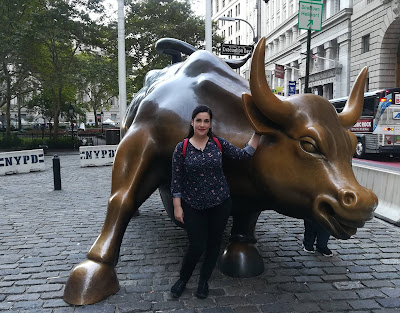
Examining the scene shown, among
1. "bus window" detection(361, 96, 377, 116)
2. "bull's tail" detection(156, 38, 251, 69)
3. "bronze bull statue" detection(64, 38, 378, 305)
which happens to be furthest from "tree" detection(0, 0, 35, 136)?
"bronze bull statue" detection(64, 38, 378, 305)

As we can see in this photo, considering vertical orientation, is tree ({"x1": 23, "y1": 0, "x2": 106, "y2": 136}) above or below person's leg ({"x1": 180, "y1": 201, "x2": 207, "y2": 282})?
above

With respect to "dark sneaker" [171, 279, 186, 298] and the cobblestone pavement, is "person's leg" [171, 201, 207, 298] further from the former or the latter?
the cobblestone pavement

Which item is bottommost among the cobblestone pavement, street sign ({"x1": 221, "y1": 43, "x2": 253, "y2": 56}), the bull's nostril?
the cobblestone pavement

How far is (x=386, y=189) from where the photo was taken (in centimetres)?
665

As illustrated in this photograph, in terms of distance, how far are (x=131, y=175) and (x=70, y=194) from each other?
574cm

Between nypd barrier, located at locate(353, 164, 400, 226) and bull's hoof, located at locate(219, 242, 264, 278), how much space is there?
325 cm

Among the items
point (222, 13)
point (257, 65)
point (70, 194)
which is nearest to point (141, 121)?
point (257, 65)

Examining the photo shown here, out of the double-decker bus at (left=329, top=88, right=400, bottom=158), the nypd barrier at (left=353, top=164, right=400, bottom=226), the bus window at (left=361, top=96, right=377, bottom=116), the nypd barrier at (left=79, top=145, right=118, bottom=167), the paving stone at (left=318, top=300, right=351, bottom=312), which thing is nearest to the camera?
the paving stone at (left=318, top=300, right=351, bottom=312)

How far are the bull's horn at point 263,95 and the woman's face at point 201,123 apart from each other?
0.40 m

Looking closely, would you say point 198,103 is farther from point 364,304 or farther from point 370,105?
point 370,105

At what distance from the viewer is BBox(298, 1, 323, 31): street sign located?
11209 mm

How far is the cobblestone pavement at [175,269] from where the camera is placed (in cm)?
321

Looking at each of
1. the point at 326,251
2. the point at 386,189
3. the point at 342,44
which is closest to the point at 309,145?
the point at 326,251

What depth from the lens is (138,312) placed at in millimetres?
3051
